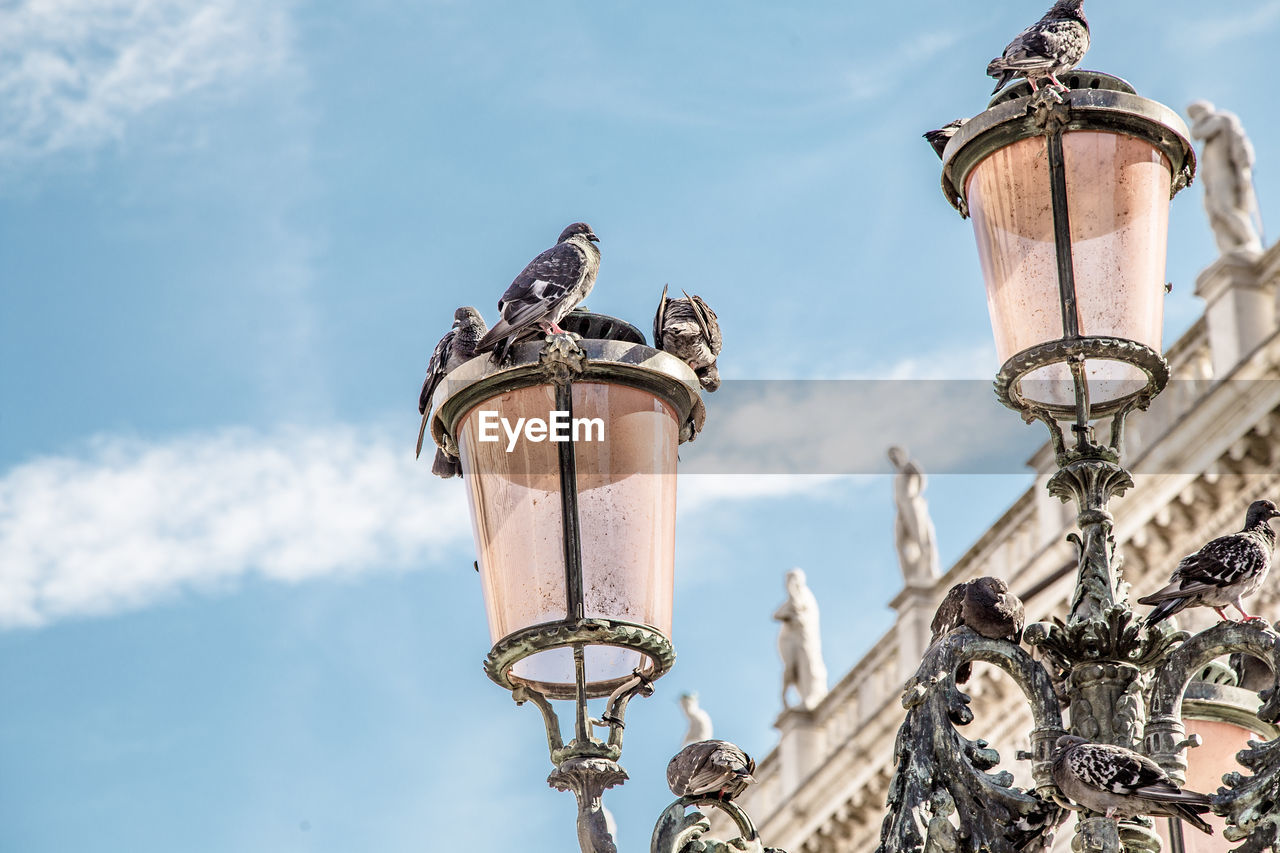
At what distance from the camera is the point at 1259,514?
6.19 meters

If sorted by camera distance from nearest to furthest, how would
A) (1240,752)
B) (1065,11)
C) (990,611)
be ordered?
(1240,752) < (990,611) < (1065,11)

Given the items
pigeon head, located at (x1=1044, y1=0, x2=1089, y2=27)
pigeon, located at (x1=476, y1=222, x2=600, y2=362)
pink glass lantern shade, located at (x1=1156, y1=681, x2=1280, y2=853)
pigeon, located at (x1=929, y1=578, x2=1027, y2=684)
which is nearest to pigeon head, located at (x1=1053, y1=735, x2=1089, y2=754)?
pigeon, located at (x1=929, y1=578, x2=1027, y2=684)

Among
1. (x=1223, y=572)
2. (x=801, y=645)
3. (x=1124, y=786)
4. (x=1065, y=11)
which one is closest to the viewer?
(x=1124, y=786)

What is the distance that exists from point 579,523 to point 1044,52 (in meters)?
1.79

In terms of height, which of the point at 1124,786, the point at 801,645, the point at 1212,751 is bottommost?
the point at 1124,786

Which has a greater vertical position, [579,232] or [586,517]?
[579,232]

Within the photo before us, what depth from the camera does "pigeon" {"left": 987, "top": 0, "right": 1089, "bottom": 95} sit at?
19.0 feet

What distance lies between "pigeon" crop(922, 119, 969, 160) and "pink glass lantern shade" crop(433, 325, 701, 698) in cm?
102

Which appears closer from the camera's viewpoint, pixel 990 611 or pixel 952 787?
pixel 952 787

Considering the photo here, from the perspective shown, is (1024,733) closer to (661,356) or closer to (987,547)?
(987,547)

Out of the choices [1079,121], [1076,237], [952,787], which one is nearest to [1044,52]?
[1079,121]

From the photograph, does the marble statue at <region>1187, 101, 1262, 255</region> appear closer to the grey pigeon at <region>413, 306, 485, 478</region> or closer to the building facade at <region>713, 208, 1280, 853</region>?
the building facade at <region>713, 208, 1280, 853</region>

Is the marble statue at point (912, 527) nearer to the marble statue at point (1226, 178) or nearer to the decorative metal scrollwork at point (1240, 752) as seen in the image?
the marble statue at point (1226, 178)

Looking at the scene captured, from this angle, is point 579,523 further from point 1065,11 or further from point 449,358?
point 1065,11
